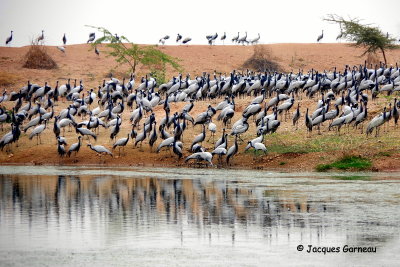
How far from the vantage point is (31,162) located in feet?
97.5

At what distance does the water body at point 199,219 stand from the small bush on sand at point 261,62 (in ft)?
133

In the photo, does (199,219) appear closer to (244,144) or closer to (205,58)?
(244,144)

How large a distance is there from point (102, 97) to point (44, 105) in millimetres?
2821

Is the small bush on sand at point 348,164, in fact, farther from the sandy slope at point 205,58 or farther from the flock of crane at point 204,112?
the sandy slope at point 205,58

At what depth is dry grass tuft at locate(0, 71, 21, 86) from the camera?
49.3 metres

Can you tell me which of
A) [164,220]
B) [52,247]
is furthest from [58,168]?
[52,247]

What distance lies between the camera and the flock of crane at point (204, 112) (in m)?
28.8

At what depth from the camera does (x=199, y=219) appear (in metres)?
15.4

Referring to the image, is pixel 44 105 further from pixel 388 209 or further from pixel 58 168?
pixel 388 209

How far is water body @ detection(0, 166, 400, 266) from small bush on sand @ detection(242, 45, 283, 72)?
4057 centimetres

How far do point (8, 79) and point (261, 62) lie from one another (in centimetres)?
2186

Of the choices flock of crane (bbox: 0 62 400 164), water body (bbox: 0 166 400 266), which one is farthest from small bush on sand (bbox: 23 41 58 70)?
water body (bbox: 0 166 400 266)

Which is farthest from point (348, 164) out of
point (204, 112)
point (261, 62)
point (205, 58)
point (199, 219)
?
point (205, 58)

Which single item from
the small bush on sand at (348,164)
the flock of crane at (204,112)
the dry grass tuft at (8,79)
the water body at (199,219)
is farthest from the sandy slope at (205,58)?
the water body at (199,219)
